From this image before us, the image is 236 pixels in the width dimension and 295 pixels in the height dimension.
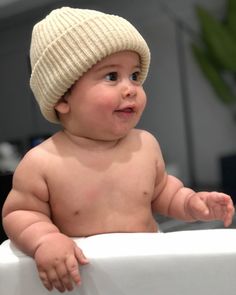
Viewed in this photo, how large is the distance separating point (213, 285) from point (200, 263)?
2 cm

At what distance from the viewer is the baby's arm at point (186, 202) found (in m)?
0.52

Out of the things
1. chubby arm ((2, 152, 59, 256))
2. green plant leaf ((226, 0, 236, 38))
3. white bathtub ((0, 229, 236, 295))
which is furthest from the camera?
green plant leaf ((226, 0, 236, 38))

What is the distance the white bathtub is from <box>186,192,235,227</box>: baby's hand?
12cm

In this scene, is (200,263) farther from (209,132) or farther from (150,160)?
(209,132)

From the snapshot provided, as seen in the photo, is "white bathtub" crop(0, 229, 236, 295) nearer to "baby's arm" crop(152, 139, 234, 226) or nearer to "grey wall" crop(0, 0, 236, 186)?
"baby's arm" crop(152, 139, 234, 226)

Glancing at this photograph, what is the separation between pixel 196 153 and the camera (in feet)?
6.15

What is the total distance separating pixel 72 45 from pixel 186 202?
0.78 feet

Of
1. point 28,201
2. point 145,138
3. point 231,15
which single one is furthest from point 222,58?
point 28,201

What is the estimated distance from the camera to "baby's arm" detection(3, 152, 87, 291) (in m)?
0.40

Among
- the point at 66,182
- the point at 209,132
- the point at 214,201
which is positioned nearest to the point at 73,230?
the point at 66,182

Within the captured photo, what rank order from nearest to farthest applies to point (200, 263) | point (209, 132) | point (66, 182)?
point (200, 263), point (66, 182), point (209, 132)

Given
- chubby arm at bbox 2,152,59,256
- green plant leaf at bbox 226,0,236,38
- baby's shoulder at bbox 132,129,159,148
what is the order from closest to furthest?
chubby arm at bbox 2,152,59,256 → baby's shoulder at bbox 132,129,159,148 → green plant leaf at bbox 226,0,236,38

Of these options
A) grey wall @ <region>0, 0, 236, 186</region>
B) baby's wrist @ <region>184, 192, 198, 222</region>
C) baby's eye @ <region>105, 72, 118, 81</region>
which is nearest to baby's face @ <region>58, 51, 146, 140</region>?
baby's eye @ <region>105, 72, 118, 81</region>

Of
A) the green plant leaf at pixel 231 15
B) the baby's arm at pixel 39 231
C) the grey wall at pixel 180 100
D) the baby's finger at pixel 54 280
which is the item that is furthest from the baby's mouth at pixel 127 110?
the green plant leaf at pixel 231 15
